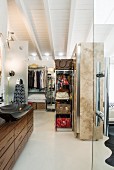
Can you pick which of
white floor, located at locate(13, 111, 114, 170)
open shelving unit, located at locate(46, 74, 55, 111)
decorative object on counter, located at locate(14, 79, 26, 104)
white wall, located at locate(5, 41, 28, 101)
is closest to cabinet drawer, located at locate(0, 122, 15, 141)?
white floor, located at locate(13, 111, 114, 170)

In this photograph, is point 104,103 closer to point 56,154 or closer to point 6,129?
point 6,129

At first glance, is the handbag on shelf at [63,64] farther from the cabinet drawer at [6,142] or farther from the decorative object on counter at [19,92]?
the cabinet drawer at [6,142]

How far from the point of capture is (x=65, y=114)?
18.7 feet

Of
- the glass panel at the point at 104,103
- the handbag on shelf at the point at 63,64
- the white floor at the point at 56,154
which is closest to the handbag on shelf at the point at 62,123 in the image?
the white floor at the point at 56,154

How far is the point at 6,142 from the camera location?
2.44 meters

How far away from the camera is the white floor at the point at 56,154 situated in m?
3.10

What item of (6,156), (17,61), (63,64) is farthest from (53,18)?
(6,156)

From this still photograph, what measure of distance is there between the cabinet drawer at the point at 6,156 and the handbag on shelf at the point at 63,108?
2.89 m

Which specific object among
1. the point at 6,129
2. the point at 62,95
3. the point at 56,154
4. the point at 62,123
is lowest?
the point at 56,154

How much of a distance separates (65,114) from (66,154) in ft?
6.86

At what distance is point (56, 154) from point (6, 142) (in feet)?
4.92

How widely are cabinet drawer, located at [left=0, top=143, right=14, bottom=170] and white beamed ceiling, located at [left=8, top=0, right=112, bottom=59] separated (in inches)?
81.5

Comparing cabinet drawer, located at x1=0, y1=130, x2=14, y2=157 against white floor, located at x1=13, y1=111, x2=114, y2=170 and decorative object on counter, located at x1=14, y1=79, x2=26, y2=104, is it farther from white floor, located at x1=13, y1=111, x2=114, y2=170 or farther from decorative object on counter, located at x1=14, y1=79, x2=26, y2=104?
decorative object on counter, located at x1=14, y1=79, x2=26, y2=104

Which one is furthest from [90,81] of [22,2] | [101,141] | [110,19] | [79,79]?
[22,2]
